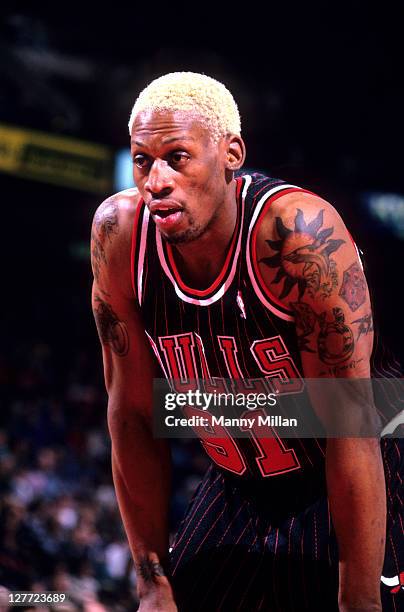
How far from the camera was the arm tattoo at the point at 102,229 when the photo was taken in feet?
7.77

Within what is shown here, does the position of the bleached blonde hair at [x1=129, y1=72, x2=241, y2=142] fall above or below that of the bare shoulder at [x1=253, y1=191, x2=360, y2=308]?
above

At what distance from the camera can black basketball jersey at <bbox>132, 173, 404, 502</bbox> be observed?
7.09 feet

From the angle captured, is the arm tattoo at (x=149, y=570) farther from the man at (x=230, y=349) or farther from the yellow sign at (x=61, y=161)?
the yellow sign at (x=61, y=161)

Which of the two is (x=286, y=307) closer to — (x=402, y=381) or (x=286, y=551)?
(x=402, y=381)

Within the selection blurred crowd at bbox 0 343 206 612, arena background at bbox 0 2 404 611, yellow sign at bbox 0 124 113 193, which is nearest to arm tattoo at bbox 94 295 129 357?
blurred crowd at bbox 0 343 206 612

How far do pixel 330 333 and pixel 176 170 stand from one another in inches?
20.9

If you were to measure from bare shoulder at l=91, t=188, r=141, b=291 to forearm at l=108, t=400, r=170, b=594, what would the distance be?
42cm

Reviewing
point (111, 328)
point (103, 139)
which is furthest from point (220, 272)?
point (103, 139)

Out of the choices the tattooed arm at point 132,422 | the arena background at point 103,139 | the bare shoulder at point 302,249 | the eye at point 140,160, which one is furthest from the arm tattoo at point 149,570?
the arena background at point 103,139

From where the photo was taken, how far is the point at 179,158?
205cm

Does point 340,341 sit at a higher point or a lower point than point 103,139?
lower

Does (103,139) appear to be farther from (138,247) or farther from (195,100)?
(195,100)

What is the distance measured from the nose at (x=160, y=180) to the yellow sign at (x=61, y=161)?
33.0 ft

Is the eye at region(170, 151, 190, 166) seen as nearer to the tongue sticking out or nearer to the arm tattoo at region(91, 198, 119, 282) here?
the tongue sticking out
